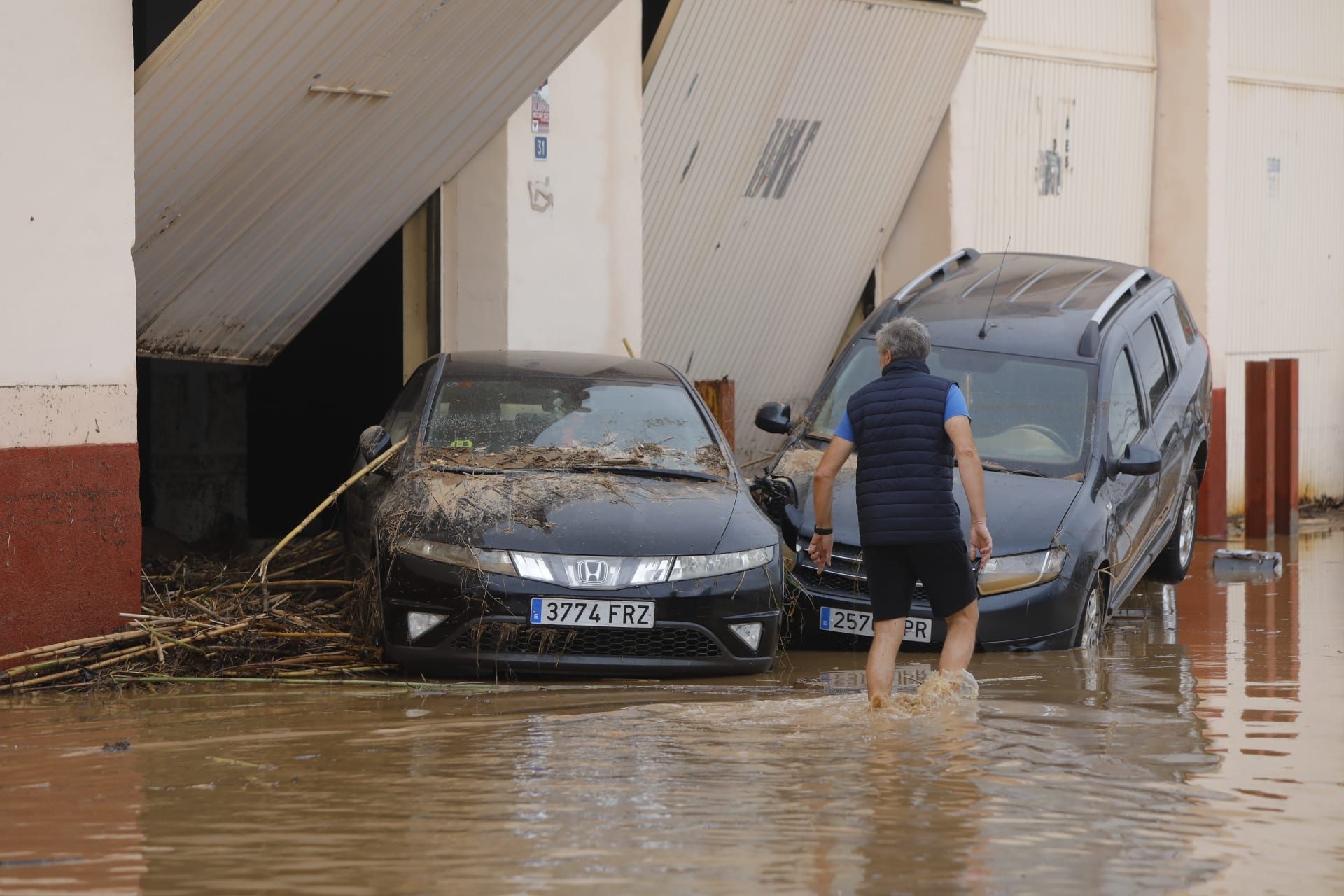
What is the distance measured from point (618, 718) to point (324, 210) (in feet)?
15.9

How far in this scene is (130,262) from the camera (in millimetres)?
7641

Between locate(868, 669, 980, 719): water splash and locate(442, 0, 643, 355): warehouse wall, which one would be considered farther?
locate(442, 0, 643, 355): warehouse wall

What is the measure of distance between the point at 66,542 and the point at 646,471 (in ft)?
→ 8.72

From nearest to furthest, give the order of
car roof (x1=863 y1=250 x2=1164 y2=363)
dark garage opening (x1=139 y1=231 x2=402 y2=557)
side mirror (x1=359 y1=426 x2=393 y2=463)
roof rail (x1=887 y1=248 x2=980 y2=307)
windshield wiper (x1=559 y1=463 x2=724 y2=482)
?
windshield wiper (x1=559 y1=463 x2=724 y2=482) < side mirror (x1=359 y1=426 x2=393 y2=463) < car roof (x1=863 y1=250 x2=1164 y2=363) < roof rail (x1=887 y1=248 x2=980 y2=307) < dark garage opening (x1=139 y1=231 x2=402 y2=557)

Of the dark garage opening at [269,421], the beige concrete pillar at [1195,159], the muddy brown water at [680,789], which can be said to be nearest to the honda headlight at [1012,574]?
the muddy brown water at [680,789]

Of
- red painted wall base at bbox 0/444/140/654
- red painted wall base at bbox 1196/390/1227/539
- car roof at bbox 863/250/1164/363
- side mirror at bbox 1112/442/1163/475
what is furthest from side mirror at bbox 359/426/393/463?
red painted wall base at bbox 1196/390/1227/539

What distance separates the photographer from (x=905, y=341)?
7.21 meters

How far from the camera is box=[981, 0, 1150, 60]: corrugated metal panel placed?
15.2 m

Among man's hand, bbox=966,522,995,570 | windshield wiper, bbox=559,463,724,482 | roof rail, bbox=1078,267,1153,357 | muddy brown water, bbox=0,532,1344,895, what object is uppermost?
roof rail, bbox=1078,267,1153,357

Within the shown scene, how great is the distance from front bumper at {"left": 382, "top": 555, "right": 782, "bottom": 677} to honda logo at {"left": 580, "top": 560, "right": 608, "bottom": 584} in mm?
52

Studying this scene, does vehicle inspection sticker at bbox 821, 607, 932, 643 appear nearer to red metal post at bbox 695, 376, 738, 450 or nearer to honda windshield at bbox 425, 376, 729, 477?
honda windshield at bbox 425, 376, 729, 477

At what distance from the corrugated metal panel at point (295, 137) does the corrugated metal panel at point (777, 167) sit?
7.52 ft

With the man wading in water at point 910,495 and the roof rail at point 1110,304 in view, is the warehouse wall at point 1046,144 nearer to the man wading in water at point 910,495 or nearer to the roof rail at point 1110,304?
A: the roof rail at point 1110,304

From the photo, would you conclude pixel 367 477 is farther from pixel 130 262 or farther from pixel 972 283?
pixel 972 283
